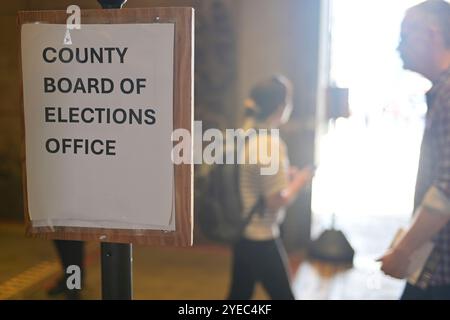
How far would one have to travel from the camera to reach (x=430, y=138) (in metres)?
1.63

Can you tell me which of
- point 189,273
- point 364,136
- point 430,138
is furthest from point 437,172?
point 364,136

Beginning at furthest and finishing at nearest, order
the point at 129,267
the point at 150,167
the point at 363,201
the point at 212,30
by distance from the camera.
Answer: the point at 363,201, the point at 212,30, the point at 129,267, the point at 150,167

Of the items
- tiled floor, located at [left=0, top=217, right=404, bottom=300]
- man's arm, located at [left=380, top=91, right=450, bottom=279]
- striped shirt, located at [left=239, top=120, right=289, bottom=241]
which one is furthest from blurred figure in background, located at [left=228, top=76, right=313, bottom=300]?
man's arm, located at [left=380, top=91, right=450, bottom=279]

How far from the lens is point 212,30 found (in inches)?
168

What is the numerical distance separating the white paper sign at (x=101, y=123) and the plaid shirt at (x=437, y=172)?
832mm

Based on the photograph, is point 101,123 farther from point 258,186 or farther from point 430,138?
point 258,186

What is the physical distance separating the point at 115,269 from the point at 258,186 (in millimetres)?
1221

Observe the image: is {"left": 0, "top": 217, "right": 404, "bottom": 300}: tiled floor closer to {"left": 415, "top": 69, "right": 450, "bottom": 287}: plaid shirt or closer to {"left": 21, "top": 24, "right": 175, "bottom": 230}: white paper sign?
{"left": 21, "top": 24, "right": 175, "bottom": 230}: white paper sign

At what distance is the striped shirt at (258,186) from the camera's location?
243 cm

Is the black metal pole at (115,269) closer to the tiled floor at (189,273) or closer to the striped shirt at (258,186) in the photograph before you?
the striped shirt at (258,186)

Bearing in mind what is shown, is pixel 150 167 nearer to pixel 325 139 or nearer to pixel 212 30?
pixel 212 30

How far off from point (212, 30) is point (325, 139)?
62.4 inches

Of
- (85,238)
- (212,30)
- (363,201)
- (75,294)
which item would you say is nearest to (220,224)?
(75,294)

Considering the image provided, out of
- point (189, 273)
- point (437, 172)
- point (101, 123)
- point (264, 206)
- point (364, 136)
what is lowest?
point (189, 273)
